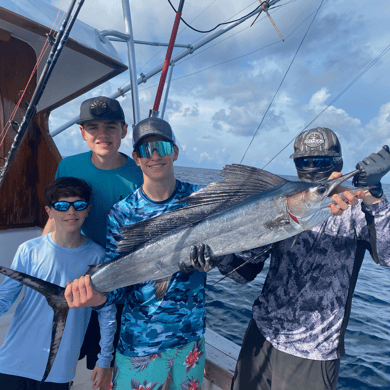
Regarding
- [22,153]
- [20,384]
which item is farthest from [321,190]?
[22,153]

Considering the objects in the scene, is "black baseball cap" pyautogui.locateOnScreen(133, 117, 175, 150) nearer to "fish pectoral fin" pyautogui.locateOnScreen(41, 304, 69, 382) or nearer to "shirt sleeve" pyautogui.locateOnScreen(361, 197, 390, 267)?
"fish pectoral fin" pyautogui.locateOnScreen(41, 304, 69, 382)

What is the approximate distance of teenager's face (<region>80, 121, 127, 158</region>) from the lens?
2.26 meters

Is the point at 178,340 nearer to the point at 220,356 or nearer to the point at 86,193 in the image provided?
the point at 220,356

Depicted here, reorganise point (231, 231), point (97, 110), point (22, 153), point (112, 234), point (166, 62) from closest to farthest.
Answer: point (231, 231), point (112, 234), point (97, 110), point (22, 153), point (166, 62)

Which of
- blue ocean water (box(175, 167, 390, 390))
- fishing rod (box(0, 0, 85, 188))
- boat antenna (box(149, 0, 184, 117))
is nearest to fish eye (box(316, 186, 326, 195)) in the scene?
fishing rod (box(0, 0, 85, 188))

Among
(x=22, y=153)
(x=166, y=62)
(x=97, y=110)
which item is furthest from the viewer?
(x=166, y=62)

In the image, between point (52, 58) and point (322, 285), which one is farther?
point (52, 58)

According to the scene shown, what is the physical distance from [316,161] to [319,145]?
0.11 metres

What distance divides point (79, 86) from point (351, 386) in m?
5.57

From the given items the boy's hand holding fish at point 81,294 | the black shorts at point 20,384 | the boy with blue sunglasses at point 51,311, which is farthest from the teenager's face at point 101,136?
the black shorts at point 20,384

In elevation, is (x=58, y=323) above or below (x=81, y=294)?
below

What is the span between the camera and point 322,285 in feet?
5.96

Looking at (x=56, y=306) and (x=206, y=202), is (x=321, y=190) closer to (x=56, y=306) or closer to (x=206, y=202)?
(x=206, y=202)

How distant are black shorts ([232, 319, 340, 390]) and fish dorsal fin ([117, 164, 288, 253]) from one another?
0.97 metres
